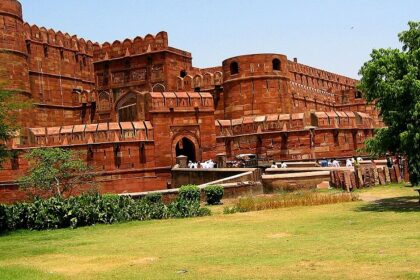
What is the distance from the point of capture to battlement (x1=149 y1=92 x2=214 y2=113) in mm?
28141

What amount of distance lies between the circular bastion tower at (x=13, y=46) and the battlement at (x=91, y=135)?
663cm

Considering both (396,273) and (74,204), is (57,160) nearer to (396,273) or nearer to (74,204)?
(74,204)

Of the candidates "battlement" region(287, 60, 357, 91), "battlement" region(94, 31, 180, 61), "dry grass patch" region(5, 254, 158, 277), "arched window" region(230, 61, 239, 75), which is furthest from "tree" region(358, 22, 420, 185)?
"battlement" region(287, 60, 357, 91)

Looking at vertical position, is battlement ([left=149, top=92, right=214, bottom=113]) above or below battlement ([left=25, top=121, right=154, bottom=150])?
above

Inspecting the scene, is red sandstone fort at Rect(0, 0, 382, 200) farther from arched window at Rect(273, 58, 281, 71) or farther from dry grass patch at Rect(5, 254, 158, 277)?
dry grass patch at Rect(5, 254, 158, 277)

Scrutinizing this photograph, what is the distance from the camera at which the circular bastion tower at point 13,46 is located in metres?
33.2

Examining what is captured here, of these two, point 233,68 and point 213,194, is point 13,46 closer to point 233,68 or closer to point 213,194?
point 233,68

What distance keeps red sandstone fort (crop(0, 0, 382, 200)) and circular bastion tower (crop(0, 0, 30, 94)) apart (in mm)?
63

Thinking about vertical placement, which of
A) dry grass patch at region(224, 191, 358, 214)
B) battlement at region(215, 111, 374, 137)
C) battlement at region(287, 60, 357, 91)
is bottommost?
dry grass patch at region(224, 191, 358, 214)

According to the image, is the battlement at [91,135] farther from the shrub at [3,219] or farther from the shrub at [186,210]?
the shrub at [3,219]

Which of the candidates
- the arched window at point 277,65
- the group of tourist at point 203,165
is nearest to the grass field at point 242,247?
the group of tourist at point 203,165

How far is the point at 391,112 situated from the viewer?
12.8m

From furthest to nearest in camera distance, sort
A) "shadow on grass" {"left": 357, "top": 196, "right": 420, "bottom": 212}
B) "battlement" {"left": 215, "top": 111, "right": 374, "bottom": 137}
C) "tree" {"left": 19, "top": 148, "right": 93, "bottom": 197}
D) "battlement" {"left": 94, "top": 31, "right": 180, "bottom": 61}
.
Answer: "battlement" {"left": 94, "top": 31, "right": 180, "bottom": 61}, "battlement" {"left": 215, "top": 111, "right": 374, "bottom": 137}, "tree" {"left": 19, "top": 148, "right": 93, "bottom": 197}, "shadow on grass" {"left": 357, "top": 196, "right": 420, "bottom": 212}

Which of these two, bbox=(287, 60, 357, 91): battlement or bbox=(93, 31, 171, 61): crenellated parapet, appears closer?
bbox=(93, 31, 171, 61): crenellated parapet
